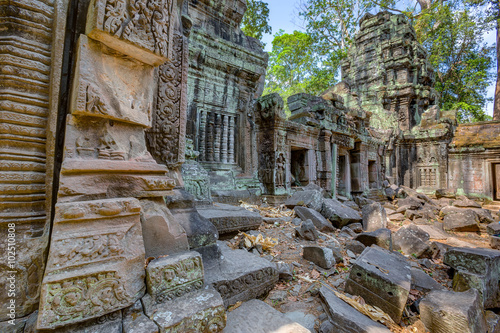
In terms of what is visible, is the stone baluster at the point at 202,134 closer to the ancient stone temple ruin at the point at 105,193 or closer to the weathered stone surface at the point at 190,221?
the ancient stone temple ruin at the point at 105,193

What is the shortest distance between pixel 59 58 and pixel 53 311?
1.43 m

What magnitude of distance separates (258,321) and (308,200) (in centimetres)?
398

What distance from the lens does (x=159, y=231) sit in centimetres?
156

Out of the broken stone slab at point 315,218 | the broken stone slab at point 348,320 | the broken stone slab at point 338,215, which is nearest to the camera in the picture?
the broken stone slab at point 348,320

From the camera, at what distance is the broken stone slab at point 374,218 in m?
4.76

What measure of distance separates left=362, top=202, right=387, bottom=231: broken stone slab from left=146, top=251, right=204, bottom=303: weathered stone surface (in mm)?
4445

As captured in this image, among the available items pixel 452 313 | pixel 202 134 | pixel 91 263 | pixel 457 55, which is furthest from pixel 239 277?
pixel 457 55

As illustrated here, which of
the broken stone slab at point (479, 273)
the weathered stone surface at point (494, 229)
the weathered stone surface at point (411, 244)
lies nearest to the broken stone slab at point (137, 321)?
the broken stone slab at point (479, 273)

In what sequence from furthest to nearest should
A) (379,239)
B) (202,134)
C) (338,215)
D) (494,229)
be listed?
1. (202,134)
2. (494,229)
3. (338,215)
4. (379,239)

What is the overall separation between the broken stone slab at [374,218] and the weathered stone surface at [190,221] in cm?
405

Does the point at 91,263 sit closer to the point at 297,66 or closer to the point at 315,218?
the point at 315,218

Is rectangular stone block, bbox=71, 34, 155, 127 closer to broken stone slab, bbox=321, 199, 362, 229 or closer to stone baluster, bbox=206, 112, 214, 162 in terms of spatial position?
stone baluster, bbox=206, 112, 214, 162

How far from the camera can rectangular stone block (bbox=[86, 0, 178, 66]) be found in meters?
1.37

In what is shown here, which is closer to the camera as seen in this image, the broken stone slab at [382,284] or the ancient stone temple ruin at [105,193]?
the ancient stone temple ruin at [105,193]
